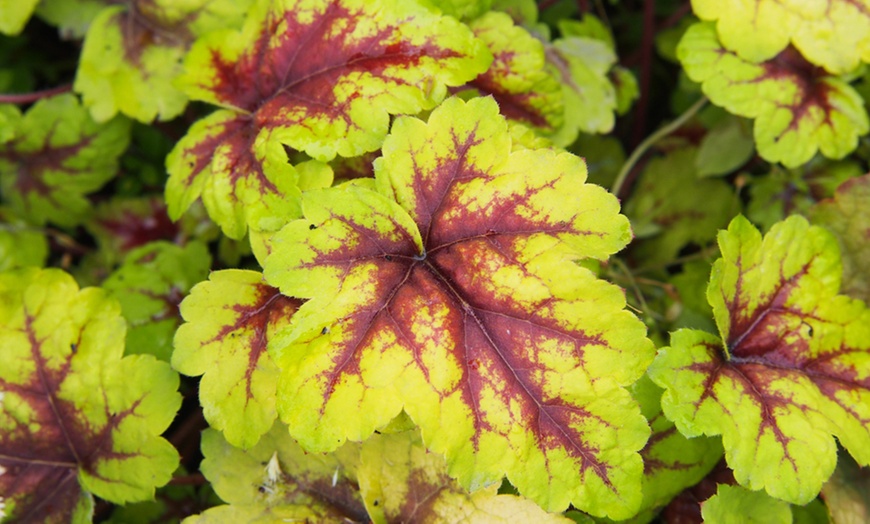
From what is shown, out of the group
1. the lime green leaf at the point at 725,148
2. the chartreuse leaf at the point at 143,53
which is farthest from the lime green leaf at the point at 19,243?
the lime green leaf at the point at 725,148

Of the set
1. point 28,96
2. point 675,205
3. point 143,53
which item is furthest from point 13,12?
point 675,205

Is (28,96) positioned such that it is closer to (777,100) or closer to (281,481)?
(281,481)

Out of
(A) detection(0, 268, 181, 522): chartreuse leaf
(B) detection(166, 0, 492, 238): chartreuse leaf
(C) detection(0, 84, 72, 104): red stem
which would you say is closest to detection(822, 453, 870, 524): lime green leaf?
(B) detection(166, 0, 492, 238): chartreuse leaf

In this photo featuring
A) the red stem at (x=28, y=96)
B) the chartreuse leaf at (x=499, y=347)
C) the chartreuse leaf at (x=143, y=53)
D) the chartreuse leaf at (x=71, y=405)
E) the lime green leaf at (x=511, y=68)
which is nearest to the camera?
the chartreuse leaf at (x=499, y=347)

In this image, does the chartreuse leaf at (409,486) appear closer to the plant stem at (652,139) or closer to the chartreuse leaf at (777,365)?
the chartreuse leaf at (777,365)

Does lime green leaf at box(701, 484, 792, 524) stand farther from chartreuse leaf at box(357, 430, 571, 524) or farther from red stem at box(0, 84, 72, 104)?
red stem at box(0, 84, 72, 104)

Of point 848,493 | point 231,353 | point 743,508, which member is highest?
point 231,353
